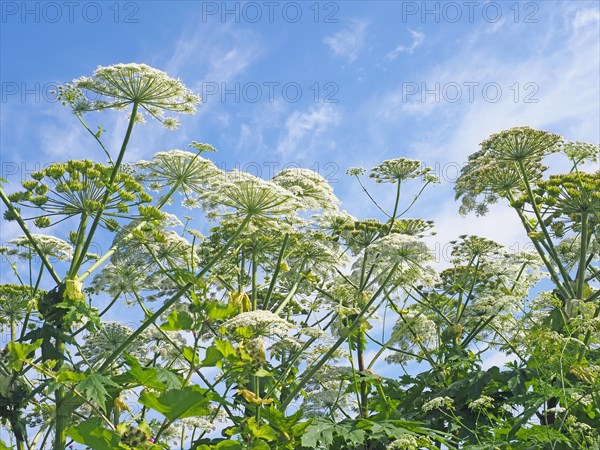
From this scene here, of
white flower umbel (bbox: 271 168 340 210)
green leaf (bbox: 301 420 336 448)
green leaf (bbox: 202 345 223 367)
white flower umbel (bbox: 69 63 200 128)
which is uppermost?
white flower umbel (bbox: 69 63 200 128)

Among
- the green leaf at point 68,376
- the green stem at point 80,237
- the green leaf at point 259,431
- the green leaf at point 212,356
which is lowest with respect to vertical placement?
the green leaf at point 259,431

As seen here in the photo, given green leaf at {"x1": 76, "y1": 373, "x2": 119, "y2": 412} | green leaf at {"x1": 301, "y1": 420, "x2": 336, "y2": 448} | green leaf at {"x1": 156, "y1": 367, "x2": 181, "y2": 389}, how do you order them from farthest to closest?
green leaf at {"x1": 301, "y1": 420, "x2": 336, "y2": 448}
green leaf at {"x1": 76, "y1": 373, "x2": 119, "y2": 412}
green leaf at {"x1": 156, "y1": 367, "x2": 181, "y2": 389}

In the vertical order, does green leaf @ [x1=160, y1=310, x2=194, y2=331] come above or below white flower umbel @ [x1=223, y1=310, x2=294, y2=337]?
below

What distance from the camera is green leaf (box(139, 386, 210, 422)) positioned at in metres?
5.30

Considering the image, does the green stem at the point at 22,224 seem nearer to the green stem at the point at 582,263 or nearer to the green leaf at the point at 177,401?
the green leaf at the point at 177,401

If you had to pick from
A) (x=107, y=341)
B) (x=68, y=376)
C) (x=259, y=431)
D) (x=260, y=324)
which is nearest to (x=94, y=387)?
(x=68, y=376)

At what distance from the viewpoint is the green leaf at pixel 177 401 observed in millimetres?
5301

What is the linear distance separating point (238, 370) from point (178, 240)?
4.19 metres

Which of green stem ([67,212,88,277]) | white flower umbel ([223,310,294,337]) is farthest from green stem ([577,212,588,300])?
green stem ([67,212,88,277])

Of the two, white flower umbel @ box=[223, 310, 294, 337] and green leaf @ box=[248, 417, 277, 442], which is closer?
green leaf @ box=[248, 417, 277, 442]

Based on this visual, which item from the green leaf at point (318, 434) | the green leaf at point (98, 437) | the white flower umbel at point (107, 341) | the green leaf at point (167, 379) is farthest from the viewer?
the white flower umbel at point (107, 341)

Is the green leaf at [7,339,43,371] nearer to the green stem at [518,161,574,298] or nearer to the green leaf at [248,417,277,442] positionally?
the green leaf at [248,417,277,442]

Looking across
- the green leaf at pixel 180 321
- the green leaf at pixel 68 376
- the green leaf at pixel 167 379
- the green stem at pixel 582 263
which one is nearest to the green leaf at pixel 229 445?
the green leaf at pixel 167 379

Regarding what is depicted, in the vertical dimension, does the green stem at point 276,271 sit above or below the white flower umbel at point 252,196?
below
